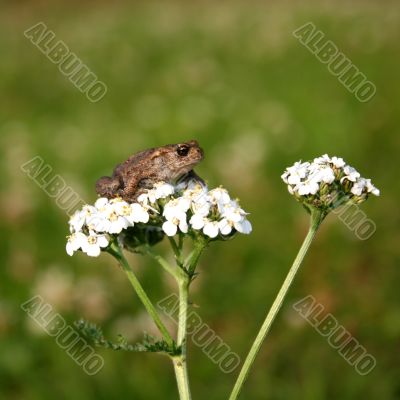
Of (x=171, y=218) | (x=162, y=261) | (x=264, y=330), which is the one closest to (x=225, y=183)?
(x=162, y=261)

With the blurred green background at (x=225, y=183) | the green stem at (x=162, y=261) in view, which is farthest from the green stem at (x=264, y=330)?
the blurred green background at (x=225, y=183)

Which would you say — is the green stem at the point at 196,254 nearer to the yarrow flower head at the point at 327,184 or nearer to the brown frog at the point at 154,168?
the yarrow flower head at the point at 327,184

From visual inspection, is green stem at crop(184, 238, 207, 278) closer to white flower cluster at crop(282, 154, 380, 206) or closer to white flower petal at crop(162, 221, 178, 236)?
white flower petal at crop(162, 221, 178, 236)

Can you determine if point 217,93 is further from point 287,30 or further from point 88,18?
point 88,18

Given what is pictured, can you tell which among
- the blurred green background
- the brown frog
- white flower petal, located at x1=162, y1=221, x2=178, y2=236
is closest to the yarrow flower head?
white flower petal, located at x1=162, y1=221, x2=178, y2=236

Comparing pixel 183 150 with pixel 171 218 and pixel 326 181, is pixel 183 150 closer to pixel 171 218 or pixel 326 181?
pixel 171 218
